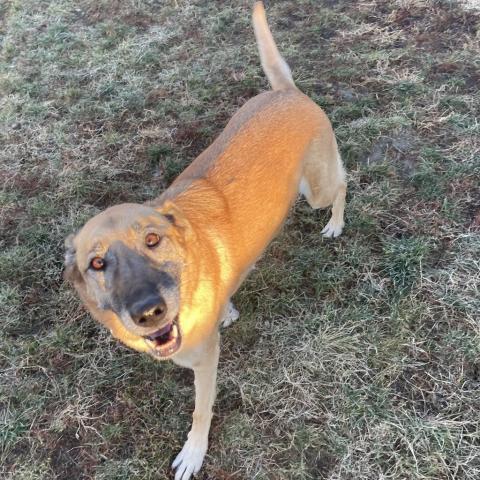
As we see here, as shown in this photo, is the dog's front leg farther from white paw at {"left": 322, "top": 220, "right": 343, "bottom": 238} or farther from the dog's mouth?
Result: white paw at {"left": 322, "top": 220, "right": 343, "bottom": 238}

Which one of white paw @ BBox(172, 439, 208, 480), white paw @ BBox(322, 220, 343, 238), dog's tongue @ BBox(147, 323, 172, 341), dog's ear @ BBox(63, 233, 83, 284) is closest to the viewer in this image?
dog's tongue @ BBox(147, 323, 172, 341)

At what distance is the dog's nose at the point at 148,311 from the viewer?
249 cm

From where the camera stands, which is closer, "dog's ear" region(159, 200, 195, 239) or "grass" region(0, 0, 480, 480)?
"dog's ear" region(159, 200, 195, 239)

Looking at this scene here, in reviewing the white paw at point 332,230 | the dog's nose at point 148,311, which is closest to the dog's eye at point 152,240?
the dog's nose at point 148,311

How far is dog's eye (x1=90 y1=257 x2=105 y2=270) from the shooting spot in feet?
9.08

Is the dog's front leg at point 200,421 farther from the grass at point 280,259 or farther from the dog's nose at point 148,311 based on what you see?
the dog's nose at point 148,311

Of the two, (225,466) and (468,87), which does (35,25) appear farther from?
(225,466)

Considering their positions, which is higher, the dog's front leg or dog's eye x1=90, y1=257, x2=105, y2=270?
dog's eye x1=90, y1=257, x2=105, y2=270

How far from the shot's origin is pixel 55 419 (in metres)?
3.77

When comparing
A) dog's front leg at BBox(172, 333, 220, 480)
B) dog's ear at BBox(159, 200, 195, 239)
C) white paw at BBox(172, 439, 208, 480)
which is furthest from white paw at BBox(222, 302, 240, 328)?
dog's ear at BBox(159, 200, 195, 239)

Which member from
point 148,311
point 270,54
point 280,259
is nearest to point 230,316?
point 280,259

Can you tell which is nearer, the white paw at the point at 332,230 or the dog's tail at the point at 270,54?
the dog's tail at the point at 270,54

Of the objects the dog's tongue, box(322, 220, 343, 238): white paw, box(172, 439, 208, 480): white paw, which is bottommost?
box(172, 439, 208, 480): white paw

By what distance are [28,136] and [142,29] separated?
236cm
